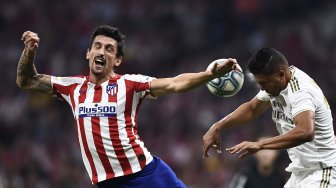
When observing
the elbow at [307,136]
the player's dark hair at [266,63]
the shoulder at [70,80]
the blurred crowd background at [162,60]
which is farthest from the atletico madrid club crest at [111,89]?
the blurred crowd background at [162,60]

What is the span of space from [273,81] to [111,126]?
134cm

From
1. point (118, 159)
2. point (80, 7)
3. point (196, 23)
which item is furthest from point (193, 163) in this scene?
point (118, 159)

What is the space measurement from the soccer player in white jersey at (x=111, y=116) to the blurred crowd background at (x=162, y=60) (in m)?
5.78

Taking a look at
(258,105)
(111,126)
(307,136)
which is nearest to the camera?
(307,136)

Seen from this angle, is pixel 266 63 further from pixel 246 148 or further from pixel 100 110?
pixel 100 110

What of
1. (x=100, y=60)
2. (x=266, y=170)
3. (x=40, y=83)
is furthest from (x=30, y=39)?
(x=266, y=170)

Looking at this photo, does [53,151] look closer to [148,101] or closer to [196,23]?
[148,101]

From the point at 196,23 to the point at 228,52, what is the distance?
121cm

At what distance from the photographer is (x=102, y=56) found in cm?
690

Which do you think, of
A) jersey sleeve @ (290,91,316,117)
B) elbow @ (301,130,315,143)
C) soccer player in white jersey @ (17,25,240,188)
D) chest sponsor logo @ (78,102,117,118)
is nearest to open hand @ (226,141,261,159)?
elbow @ (301,130,315,143)

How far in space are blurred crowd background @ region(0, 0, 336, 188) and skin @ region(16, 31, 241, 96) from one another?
5.79 metres

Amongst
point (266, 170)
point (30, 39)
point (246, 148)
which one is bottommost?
point (266, 170)

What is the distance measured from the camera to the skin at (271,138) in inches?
238

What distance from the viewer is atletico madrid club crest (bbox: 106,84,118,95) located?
6828mm
